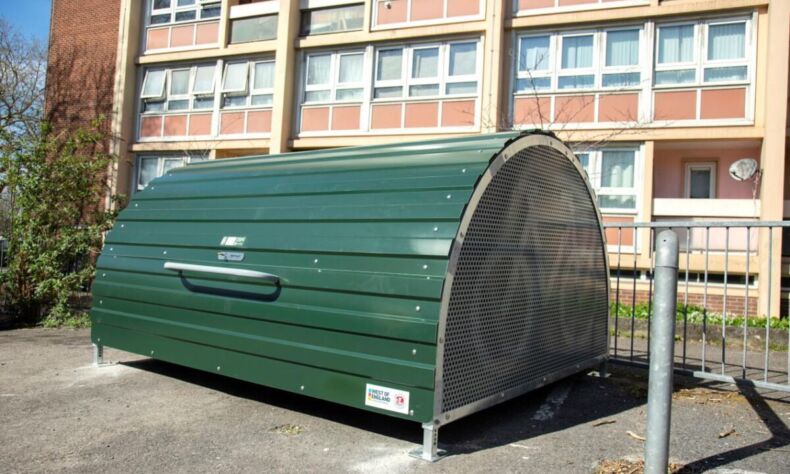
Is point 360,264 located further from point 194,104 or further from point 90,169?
point 194,104

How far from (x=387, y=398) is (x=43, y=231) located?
8892mm

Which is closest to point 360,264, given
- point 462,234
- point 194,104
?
point 462,234

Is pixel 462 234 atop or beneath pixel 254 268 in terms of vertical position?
atop

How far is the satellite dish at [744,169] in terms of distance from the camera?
43.1 ft

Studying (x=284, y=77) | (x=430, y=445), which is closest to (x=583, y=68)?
(x=284, y=77)

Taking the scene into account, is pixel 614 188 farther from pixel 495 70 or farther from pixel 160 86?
pixel 160 86

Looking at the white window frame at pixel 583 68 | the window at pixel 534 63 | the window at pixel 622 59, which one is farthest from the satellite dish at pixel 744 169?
the window at pixel 534 63

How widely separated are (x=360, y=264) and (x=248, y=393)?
2143 mm

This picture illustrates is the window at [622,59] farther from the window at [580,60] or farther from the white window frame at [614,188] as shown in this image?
the white window frame at [614,188]

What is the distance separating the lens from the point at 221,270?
17.1 ft

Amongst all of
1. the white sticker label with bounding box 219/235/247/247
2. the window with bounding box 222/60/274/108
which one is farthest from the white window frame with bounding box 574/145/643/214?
the white sticker label with bounding box 219/235/247/247

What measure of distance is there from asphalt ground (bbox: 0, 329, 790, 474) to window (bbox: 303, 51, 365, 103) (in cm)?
1163

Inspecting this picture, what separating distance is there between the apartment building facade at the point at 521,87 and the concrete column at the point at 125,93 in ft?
0.24

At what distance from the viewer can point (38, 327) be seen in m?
10.4
